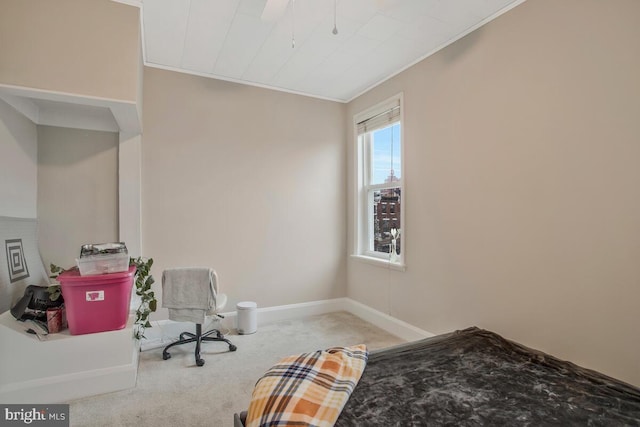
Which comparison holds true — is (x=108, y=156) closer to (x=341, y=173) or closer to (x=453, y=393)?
(x=341, y=173)

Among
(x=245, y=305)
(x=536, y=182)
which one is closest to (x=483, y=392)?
(x=536, y=182)

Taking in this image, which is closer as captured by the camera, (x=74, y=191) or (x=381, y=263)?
(x=74, y=191)

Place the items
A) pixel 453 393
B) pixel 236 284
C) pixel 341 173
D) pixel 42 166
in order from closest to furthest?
pixel 453 393, pixel 42 166, pixel 236 284, pixel 341 173

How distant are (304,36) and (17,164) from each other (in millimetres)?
2391

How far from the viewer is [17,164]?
94.0 inches

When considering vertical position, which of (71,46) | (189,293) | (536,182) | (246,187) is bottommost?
(189,293)

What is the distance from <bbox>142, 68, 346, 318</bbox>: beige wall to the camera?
3.24 m

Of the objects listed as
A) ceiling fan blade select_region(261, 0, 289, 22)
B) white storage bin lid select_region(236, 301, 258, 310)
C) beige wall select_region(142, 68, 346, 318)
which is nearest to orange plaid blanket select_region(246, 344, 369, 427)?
white storage bin lid select_region(236, 301, 258, 310)

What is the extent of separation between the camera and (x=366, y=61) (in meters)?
3.11

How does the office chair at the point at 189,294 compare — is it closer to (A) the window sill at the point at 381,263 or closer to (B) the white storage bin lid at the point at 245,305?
(B) the white storage bin lid at the point at 245,305

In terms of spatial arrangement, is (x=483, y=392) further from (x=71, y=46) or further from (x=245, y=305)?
(x=71, y=46)

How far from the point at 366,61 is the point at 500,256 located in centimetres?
211

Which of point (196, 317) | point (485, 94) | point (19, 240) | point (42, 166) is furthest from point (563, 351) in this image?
point (42, 166)

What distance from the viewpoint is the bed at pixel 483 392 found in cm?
136
